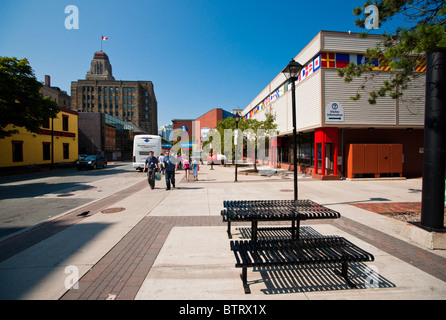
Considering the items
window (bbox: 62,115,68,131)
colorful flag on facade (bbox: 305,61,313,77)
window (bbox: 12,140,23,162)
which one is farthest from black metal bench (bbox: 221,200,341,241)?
window (bbox: 62,115,68,131)

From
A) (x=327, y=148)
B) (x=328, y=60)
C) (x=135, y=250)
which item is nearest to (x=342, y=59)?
(x=328, y=60)

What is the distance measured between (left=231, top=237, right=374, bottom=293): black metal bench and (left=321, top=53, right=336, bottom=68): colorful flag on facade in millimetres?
15055

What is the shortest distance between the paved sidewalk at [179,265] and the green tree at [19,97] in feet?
64.1

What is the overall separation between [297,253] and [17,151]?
31.9 metres

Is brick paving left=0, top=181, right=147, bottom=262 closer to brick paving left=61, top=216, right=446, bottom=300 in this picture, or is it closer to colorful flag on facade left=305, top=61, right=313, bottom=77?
brick paving left=61, top=216, right=446, bottom=300

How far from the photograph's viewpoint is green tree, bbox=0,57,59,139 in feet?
60.1

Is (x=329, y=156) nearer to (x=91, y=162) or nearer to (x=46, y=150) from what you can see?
(x=91, y=162)

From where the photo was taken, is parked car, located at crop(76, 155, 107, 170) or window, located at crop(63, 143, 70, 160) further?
window, located at crop(63, 143, 70, 160)

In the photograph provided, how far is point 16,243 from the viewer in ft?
15.2

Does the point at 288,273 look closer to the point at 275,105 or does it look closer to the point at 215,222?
the point at 215,222

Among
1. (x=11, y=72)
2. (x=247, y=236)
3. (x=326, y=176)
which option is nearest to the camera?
(x=247, y=236)
